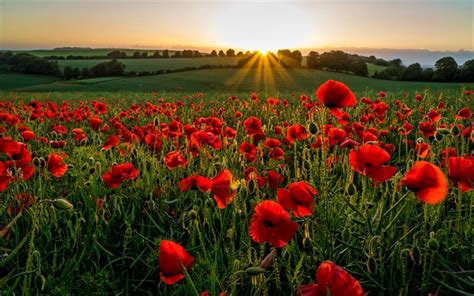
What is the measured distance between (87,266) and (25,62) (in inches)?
2237

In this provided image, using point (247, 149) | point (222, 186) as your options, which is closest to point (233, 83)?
point (247, 149)

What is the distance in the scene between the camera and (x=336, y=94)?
1.96 m

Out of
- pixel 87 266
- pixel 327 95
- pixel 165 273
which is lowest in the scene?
pixel 87 266

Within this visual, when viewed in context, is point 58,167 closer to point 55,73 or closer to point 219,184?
point 219,184

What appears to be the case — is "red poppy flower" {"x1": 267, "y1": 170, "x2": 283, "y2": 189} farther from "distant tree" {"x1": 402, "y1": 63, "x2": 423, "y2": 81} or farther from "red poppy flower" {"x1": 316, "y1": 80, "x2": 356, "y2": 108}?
"distant tree" {"x1": 402, "y1": 63, "x2": 423, "y2": 81}

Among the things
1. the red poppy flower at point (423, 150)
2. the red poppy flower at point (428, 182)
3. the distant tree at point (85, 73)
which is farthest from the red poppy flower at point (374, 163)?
the distant tree at point (85, 73)

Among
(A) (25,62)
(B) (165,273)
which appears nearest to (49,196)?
(B) (165,273)

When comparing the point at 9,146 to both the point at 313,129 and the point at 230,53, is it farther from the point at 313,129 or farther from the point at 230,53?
the point at 230,53

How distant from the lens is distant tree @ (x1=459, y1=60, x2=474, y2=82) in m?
32.7

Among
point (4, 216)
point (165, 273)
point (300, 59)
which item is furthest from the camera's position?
point (300, 59)

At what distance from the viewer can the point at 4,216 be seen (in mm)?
2309

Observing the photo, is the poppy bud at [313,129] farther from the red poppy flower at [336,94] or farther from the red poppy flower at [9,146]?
the red poppy flower at [9,146]

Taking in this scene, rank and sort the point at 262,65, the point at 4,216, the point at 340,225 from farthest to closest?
the point at 262,65 → the point at 4,216 → the point at 340,225

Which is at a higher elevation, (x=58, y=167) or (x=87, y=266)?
(x=58, y=167)
